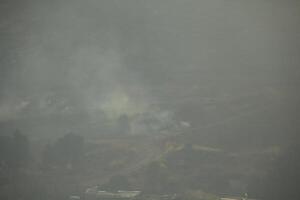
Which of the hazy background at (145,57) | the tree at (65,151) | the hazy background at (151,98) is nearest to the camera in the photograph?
the hazy background at (151,98)

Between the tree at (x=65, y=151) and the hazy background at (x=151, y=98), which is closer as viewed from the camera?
the hazy background at (x=151, y=98)

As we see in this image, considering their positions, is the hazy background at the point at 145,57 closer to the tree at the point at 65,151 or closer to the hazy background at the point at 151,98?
the hazy background at the point at 151,98

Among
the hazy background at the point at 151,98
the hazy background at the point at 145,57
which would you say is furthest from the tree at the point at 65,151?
the hazy background at the point at 145,57

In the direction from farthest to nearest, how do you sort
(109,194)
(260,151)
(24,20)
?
(24,20), (260,151), (109,194)

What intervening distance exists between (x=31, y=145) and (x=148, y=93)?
20.3m

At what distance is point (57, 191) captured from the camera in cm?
3484

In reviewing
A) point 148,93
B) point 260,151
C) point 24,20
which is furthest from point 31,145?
point 24,20

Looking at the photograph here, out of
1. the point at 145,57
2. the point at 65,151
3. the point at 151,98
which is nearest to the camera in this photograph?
the point at 65,151

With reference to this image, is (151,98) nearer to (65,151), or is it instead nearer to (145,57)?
(145,57)

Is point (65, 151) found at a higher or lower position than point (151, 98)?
lower

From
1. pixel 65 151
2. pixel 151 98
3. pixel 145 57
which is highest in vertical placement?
pixel 145 57

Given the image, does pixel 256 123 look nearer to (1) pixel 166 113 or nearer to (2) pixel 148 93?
(1) pixel 166 113

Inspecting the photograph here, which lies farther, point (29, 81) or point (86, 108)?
point (29, 81)

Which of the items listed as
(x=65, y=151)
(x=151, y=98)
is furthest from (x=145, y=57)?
(x=65, y=151)
